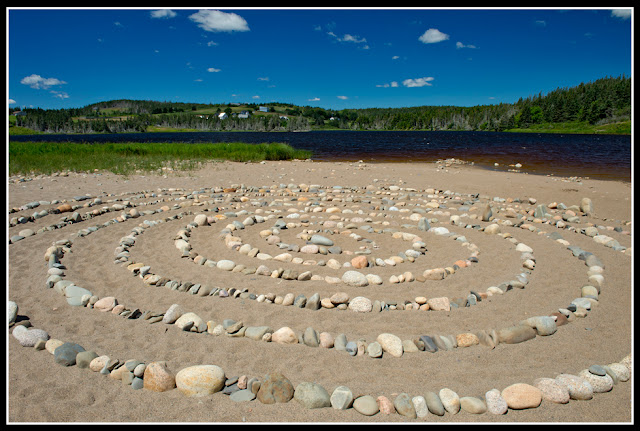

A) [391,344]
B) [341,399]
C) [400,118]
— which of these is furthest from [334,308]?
[400,118]

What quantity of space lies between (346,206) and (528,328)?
669 cm

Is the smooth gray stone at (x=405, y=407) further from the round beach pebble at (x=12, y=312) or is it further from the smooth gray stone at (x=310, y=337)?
the round beach pebble at (x=12, y=312)

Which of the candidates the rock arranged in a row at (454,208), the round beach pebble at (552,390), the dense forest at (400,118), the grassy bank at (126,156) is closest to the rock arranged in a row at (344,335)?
the round beach pebble at (552,390)

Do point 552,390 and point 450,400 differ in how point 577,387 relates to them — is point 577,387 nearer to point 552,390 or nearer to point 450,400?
point 552,390

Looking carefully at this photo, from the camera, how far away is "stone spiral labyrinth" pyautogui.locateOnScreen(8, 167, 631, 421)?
2963 mm

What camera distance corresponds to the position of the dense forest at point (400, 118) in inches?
4200

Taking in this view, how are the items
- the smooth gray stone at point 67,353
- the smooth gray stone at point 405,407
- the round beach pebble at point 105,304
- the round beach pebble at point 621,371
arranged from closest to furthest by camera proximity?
the smooth gray stone at point 405,407 → the round beach pebble at point 621,371 → the smooth gray stone at point 67,353 → the round beach pebble at point 105,304

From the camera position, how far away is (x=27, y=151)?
67.1 feet

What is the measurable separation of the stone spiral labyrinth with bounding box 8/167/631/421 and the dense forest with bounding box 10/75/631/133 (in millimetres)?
120144

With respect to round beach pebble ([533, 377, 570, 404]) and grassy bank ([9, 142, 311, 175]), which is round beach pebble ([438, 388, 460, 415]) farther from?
grassy bank ([9, 142, 311, 175])

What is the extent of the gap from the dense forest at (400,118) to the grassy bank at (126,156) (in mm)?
111785

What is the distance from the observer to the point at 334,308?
442 cm

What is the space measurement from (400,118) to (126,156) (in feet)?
480

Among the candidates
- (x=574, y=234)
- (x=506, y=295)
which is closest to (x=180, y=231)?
(x=506, y=295)
